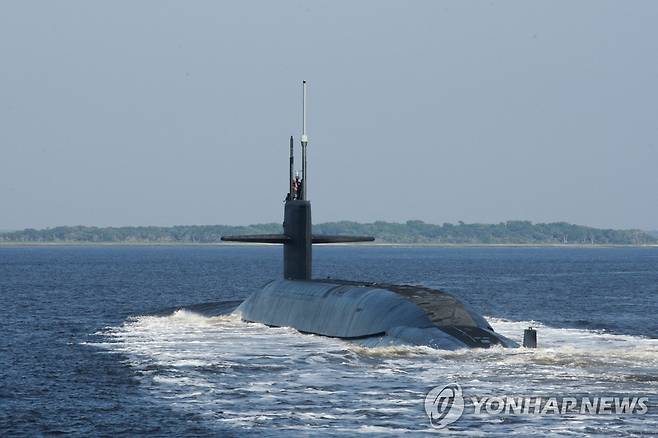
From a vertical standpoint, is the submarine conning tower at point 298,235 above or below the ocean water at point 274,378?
above

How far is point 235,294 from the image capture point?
88.2m

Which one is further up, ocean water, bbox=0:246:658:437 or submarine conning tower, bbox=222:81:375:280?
submarine conning tower, bbox=222:81:375:280

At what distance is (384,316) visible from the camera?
3859 cm

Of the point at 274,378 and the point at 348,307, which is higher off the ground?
the point at 348,307

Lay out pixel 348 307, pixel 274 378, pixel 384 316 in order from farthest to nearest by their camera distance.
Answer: pixel 348 307 < pixel 384 316 < pixel 274 378

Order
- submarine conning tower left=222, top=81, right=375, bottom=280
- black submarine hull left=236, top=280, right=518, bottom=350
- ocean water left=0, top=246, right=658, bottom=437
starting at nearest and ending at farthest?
ocean water left=0, top=246, right=658, bottom=437 < black submarine hull left=236, top=280, right=518, bottom=350 < submarine conning tower left=222, top=81, right=375, bottom=280

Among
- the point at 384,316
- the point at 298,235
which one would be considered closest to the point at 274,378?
the point at 384,316

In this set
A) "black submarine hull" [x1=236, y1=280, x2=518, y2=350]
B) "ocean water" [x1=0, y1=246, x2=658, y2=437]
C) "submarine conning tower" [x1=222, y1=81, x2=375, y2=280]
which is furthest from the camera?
"submarine conning tower" [x1=222, y1=81, x2=375, y2=280]

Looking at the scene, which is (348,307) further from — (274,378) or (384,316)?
(274,378)

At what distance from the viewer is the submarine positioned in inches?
1447

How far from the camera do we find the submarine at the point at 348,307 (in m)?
36.8

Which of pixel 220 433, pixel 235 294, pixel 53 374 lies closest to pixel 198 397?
pixel 220 433

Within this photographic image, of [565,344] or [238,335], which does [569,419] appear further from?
[238,335]

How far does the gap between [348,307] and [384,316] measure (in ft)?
9.98
